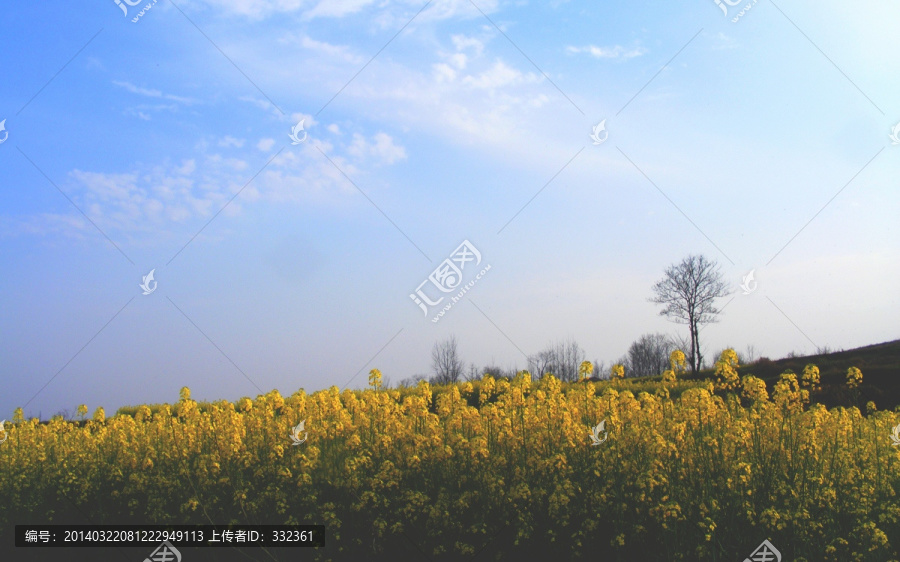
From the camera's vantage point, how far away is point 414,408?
27.2 feet

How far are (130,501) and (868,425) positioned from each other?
9.62 m

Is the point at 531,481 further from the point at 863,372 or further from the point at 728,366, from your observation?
the point at 863,372

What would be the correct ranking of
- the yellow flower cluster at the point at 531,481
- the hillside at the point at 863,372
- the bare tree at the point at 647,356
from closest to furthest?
the yellow flower cluster at the point at 531,481
the hillside at the point at 863,372
the bare tree at the point at 647,356

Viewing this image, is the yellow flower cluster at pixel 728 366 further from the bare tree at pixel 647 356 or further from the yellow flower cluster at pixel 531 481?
the bare tree at pixel 647 356

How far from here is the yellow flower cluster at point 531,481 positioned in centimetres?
557

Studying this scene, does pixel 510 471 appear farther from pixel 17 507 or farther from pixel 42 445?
pixel 42 445

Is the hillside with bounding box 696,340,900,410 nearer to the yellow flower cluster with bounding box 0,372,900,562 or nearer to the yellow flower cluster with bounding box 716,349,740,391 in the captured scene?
the yellow flower cluster with bounding box 716,349,740,391

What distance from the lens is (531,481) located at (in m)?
6.21

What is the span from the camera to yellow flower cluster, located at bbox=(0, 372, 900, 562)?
5570mm

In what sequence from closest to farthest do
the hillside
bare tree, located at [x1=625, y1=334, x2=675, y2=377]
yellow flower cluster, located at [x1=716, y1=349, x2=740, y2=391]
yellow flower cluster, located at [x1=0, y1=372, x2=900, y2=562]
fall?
yellow flower cluster, located at [x1=0, y1=372, x2=900, y2=562]
yellow flower cluster, located at [x1=716, y1=349, x2=740, y2=391]
the hillside
bare tree, located at [x1=625, y1=334, x2=675, y2=377]

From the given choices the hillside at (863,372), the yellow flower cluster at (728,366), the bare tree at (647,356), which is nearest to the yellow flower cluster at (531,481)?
the yellow flower cluster at (728,366)

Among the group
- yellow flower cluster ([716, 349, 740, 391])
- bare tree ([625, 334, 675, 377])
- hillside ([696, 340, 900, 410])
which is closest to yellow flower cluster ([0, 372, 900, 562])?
yellow flower cluster ([716, 349, 740, 391])

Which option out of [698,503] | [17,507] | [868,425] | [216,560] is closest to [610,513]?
[698,503]

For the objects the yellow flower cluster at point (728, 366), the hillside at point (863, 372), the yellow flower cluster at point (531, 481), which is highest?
the hillside at point (863, 372)
